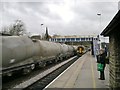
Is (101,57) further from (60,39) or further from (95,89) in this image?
(60,39)

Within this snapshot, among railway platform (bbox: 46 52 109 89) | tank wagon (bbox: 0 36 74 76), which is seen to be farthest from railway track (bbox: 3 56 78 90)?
tank wagon (bbox: 0 36 74 76)

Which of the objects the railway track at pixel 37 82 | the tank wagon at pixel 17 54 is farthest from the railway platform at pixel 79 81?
the tank wagon at pixel 17 54

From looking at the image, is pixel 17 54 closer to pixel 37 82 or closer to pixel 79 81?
pixel 37 82

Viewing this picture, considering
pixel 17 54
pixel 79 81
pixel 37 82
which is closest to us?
pixel 79 81

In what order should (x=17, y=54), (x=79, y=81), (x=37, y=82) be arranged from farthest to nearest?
1. (x=17, y=54)
2. (x=37, y=82)
3. (x=79, y=81)

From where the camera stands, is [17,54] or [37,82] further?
[17,54]

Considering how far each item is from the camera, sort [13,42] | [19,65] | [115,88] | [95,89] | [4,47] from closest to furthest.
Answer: [115,88], [95,89], [4,47], [13,42], [19,65]

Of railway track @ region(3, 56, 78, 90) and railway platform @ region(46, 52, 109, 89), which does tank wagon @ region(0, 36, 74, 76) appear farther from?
railway platform @ region(46, 52, 109, 89)

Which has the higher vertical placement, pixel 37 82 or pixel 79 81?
pixel 79 81

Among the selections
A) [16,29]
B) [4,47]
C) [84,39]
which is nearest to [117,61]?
[4,47]

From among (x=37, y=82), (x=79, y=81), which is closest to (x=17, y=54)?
(x=37, y=82)

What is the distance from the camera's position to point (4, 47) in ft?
47.5

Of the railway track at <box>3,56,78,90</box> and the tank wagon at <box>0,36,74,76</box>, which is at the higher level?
the tank wagon at <box>0,36,74,76</box>

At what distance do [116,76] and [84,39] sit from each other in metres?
89.3
